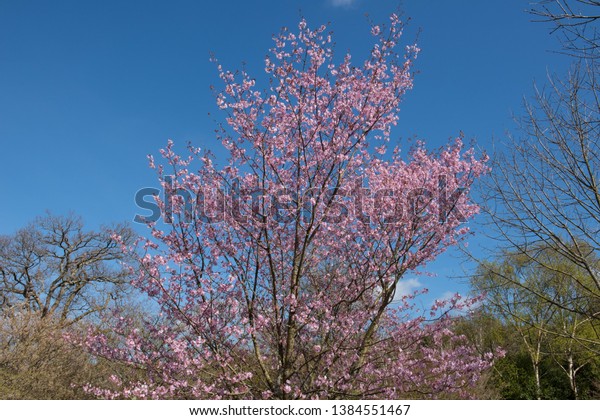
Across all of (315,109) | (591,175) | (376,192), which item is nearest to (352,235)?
(376,192)

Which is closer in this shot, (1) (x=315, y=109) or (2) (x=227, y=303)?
(2) (x=227, y=303)

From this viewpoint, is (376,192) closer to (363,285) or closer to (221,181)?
(363,285)

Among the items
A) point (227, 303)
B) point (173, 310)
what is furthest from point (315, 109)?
point (173, 310)

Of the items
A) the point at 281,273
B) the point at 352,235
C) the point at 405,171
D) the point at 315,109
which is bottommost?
the point at 281,273

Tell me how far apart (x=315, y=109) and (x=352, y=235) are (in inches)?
75.9

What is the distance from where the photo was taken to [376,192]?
720 centimetres

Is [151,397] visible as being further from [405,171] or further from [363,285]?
[405,171]

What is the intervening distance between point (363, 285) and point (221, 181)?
2.46 m

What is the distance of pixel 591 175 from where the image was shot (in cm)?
684
